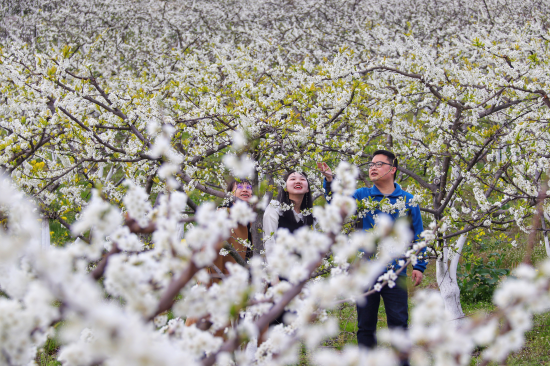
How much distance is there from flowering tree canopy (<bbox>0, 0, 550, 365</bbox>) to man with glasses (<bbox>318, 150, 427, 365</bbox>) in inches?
9.7

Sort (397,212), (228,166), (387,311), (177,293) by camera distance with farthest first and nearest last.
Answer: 1. (397,212)
2. (387,311)
3. (228,166)
4. (177,293)

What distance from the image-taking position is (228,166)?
1.66m

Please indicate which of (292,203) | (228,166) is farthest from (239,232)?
(228,166)

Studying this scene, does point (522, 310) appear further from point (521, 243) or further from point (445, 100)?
point (521, 243)

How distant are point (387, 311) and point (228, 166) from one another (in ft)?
7.97

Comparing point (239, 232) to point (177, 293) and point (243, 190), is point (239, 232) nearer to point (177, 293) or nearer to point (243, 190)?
point (243, 190)

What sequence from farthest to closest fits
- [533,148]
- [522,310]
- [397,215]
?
[533,148]
[397,215]
[522,310]

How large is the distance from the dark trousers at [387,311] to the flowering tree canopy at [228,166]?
1.96 feet

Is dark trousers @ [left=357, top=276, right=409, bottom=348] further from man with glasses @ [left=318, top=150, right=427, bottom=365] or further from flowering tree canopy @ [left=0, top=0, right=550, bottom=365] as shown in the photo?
flowering tree canopy @ [left=0, top=0, right=550, bottom=365]

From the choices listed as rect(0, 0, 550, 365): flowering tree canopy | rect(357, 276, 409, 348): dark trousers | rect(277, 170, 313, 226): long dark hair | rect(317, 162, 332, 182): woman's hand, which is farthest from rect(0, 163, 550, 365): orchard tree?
rect(317, 162, 332, 182): woman's hand

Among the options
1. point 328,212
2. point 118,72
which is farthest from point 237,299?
point 118,72

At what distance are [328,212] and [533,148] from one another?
3.72 m

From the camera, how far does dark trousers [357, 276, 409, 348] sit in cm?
337

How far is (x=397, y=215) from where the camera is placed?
145 inches
